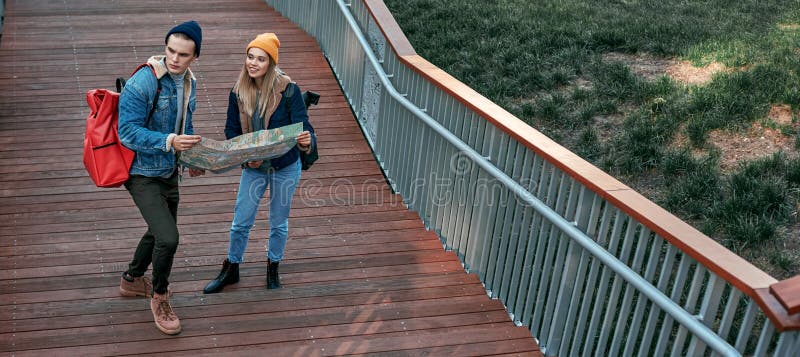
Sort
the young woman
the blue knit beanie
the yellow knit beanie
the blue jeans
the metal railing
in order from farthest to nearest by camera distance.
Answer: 1. the blue jeans
2. the young woman
3. the yellow knit beanie
4. the blue knit beanie
5. the metal railing

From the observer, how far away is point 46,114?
815 centimetres

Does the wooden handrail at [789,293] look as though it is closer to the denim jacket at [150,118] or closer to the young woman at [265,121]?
the young woman at [265,121]

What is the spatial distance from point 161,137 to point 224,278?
4.07 ft

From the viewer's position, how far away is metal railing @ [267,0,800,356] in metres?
3.89

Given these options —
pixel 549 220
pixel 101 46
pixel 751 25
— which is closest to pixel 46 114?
pixel 101 46

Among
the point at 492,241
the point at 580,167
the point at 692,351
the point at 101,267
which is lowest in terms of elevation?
the point at 101,267

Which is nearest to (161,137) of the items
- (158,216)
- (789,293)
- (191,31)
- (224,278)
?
(158,216)

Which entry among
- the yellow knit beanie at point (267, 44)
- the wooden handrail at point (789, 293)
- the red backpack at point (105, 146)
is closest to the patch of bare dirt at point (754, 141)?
Result: the yellow knit beanie at point (267, 44)

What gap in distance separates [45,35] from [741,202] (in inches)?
284

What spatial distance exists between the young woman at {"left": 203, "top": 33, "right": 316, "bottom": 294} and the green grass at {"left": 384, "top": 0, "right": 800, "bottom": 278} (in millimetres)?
3457

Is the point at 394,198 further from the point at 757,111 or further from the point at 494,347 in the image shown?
the point at 757,111

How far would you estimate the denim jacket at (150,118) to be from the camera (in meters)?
4.70

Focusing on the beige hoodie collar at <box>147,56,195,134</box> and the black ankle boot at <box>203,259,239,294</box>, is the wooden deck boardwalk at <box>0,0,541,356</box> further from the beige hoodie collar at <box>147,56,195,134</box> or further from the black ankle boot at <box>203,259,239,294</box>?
the beige hoodie collar at <box>147,56,195,134</box>

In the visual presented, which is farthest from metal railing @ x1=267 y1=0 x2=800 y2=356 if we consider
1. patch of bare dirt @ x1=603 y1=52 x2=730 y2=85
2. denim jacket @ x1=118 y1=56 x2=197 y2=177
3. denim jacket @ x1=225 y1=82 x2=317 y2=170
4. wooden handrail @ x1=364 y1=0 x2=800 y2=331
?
patch of bare dirt @ x1=603 y1=52 x2=730 y2=85
